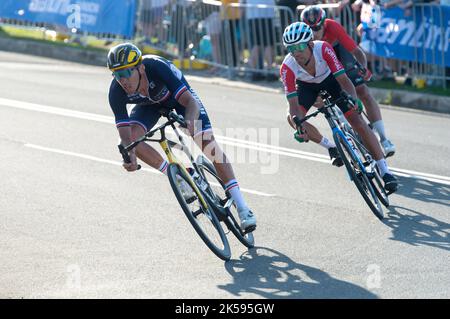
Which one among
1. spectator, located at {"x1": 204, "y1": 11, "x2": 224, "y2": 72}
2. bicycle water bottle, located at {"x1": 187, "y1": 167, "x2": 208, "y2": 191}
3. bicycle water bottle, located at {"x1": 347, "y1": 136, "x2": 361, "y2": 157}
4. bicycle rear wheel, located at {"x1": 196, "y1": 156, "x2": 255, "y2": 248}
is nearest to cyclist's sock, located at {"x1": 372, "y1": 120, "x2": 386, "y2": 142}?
bicycle water bottle, located at {"x1": 347, "y1": 136, "x2": 361, "y2": 157}

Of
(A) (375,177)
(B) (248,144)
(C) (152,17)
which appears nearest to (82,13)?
(C) (152,17)

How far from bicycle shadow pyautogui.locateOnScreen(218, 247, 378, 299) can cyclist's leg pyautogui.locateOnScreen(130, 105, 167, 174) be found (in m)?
1.08

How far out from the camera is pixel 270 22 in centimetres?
1806

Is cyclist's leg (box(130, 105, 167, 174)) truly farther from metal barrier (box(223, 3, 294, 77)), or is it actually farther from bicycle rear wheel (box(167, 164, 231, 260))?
metal barrier (box(223, 3, 294, 77))

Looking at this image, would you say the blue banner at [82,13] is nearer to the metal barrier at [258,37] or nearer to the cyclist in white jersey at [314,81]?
the metal barrier at [258,37]

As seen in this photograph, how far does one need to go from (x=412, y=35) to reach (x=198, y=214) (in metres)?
9.45

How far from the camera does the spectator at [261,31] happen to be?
18.1m

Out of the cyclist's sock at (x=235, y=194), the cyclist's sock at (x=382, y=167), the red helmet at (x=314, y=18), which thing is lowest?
the cyclist's sock at (x=382, y=167)

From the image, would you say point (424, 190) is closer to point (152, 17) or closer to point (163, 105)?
point (163, 105)

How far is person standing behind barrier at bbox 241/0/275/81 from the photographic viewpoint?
1808cm

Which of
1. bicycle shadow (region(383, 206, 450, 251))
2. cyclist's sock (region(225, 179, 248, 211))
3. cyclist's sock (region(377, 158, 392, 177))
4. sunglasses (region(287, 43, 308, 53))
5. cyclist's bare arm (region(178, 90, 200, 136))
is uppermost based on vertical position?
sunglasses (region(287, 43, 308, 53))

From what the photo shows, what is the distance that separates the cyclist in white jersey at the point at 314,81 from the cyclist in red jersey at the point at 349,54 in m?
0.98

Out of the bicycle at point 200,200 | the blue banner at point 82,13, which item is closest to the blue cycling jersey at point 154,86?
the bicycle at point 200,200

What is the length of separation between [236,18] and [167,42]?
209 cm
